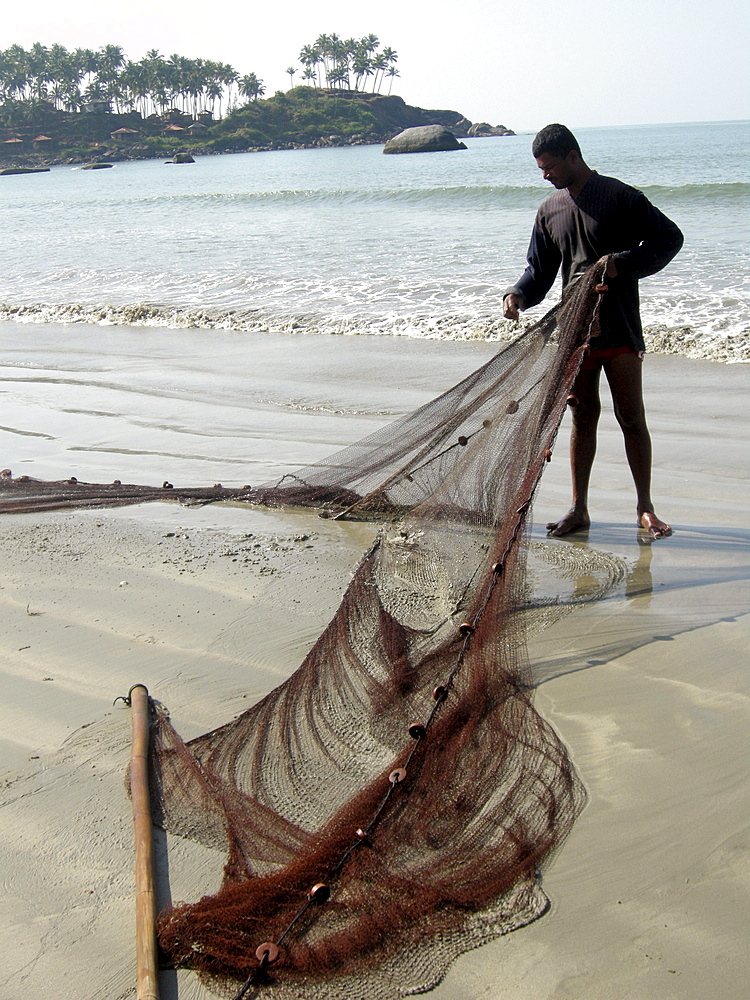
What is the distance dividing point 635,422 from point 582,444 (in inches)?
10.3

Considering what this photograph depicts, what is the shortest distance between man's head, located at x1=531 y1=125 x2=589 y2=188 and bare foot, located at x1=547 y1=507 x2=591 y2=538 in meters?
1.49

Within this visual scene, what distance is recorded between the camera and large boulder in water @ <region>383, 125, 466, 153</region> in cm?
7612

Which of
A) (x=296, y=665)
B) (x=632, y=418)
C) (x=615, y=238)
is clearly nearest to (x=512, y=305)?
(x=615, y=238)

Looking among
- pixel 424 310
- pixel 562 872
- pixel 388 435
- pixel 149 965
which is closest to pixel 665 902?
pixel 562 872

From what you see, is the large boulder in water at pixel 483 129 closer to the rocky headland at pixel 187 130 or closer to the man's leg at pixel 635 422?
the rocky headland at pixel 187 130

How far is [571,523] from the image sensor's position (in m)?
4.10

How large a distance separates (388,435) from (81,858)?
259 centimetres

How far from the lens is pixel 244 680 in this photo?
293 cm

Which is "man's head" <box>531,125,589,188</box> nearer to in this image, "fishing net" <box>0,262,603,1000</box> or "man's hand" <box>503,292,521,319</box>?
"fishing net" <box>0,262,603,1000</box>

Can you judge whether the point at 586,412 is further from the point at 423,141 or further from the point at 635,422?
the point at 423,141

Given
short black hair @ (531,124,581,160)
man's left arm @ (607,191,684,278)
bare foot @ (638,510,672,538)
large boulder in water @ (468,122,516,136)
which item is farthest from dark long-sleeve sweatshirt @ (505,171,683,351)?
large boulder in water @ (468,122,516,136)

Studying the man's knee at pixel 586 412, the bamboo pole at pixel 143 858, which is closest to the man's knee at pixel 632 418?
the man's knee at pixel 586 412

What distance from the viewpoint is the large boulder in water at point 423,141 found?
250 ft

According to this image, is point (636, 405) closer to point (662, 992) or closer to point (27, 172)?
point (662, 992)
